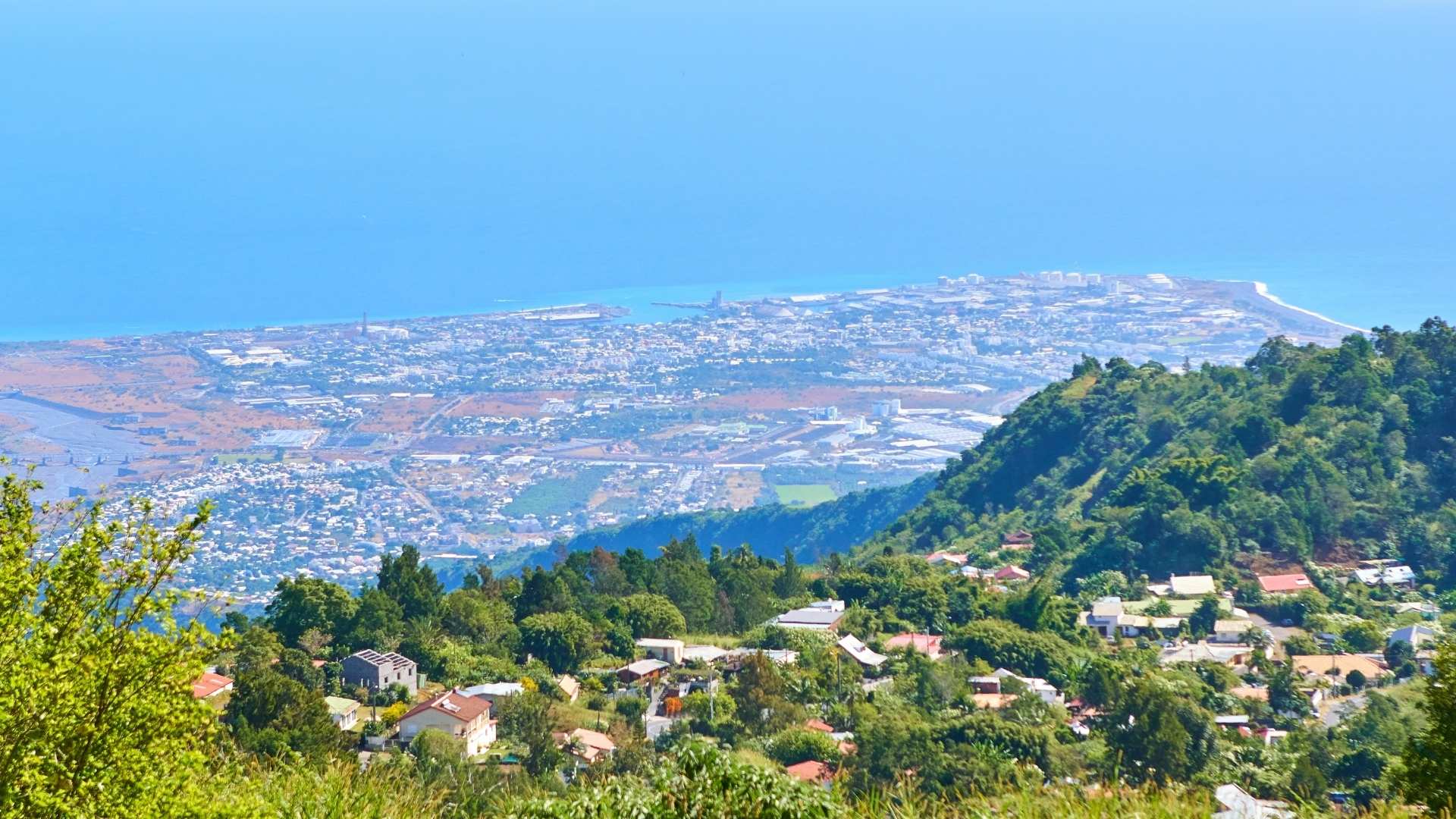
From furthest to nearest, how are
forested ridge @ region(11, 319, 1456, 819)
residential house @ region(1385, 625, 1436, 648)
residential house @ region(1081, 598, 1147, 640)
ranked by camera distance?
residential house @ region(1081, 598, 1147, 640) → residential house @ region(1385, 625, 1436, 648) → forested ridge @ region(11, 319, 1456, 819)

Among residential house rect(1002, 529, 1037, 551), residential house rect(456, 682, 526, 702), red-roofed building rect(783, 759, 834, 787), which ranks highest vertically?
red-roofed building rect(783, 759, 834, 787)

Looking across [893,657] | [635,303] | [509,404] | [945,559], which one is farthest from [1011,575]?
[635,303]

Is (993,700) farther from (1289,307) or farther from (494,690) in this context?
(1289,307)

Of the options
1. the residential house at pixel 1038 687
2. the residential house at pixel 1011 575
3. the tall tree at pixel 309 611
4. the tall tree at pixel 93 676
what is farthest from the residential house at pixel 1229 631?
the tall tree at pixel 93 676

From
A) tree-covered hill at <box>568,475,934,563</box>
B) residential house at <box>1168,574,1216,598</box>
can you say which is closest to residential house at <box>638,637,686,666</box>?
residential house at <box>1168,574,1216,598</box>

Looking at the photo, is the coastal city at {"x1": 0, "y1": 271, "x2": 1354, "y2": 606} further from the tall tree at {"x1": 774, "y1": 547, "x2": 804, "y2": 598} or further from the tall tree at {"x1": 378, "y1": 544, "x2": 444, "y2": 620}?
the tall tree at {"x1": 378, "y1": 544, "x2": 444, "y2": 620}

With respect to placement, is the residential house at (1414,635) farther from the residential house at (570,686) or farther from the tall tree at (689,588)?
the residential house at (570,686)
